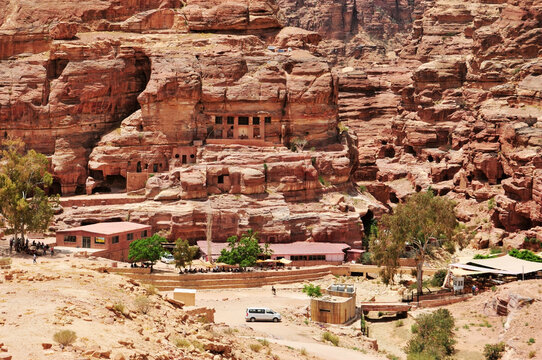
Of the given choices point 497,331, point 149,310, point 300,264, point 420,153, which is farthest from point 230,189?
point 420,153

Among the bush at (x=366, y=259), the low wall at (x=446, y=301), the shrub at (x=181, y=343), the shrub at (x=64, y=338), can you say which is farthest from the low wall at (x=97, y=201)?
the shrub at (x=64, y=338)

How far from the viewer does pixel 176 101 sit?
237 ft

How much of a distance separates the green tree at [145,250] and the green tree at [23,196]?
7.16 meters

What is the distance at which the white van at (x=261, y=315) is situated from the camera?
149ft

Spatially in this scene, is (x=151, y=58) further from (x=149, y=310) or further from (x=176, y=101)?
(x=149, y=310)

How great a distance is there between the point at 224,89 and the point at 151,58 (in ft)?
27.2

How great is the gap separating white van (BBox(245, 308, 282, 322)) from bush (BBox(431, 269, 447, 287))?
67.2ft

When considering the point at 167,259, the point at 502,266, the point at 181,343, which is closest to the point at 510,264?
the point at 502,266

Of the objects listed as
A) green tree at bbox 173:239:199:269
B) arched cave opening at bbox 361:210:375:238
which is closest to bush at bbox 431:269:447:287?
arched cave opening at bbox 361:210:375:238

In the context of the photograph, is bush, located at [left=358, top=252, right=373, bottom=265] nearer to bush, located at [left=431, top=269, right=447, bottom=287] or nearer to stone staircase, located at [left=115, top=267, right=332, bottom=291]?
stone staircase, located at [left=115, top=267, right=332, bottom=291]

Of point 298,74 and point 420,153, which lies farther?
point 420,153

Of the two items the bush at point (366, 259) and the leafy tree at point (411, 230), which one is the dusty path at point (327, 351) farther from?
the bush at point (366, 259)

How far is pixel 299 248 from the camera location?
64.9m

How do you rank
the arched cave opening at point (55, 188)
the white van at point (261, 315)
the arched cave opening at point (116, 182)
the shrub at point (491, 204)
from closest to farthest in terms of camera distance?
the white van at point (261, 315) → the arched cave opening at point (55, 188) → the arched cave opening at point (116, 182) → the shrub at point (491, 204)
